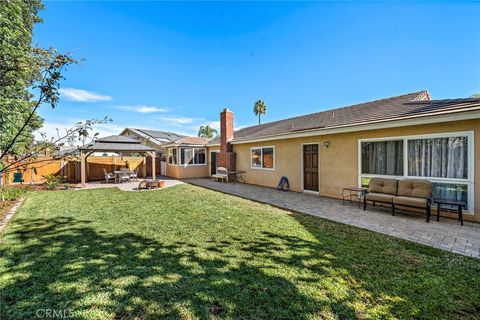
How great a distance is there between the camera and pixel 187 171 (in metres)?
17.0

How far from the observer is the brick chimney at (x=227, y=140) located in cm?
1491

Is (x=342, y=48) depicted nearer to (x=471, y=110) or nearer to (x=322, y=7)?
(x=322, y=7)

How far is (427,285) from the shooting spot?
293cm

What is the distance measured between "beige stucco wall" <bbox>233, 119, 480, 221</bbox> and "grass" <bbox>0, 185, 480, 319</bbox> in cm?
367

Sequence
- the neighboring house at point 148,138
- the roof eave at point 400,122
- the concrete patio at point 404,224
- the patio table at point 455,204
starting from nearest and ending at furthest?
the concrete patio at point 404,224, the patio table at point 455,204, the roof eave at point 400,122, the neighboring house at point 148,138

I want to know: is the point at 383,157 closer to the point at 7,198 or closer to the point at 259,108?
the point at 7,198

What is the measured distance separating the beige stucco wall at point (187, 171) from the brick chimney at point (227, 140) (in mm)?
3102

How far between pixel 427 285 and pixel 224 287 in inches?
115

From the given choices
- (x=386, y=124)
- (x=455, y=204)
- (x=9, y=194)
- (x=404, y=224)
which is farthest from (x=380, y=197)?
(x=9, y=194)

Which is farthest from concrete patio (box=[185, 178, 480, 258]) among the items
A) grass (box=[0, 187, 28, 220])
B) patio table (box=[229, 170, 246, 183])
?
grass (box=[0, 187, 28, 220])

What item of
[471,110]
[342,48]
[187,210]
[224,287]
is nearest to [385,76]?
Result: [342,48]

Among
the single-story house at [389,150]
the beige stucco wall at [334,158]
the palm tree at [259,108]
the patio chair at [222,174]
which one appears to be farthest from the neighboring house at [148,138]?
the palm tree at [259,108]

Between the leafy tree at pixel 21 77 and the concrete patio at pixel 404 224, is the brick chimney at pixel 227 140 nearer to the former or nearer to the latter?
the concrete patio at pixel 404 224

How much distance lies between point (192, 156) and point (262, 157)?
22.9 ft
